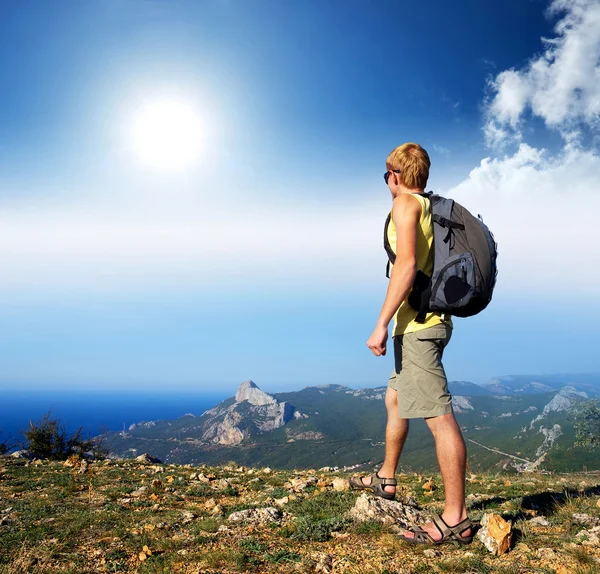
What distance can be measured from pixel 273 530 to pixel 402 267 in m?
3.23

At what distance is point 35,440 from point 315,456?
152 m

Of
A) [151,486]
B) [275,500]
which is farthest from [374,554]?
[151,486]

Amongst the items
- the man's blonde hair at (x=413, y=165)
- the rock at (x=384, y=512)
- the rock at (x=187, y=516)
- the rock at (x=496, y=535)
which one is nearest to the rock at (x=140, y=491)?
the rock at (x=187, y=516)

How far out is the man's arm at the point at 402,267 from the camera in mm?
3826

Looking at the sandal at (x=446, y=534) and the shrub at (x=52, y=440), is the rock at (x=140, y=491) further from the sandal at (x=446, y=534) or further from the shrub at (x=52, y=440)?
the shrub at (x=52, y=440)

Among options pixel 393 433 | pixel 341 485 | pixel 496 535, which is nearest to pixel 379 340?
pixel 393 433

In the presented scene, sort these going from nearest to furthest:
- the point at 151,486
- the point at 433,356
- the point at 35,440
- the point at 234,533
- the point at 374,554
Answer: the point at 374,554, the point at 433,356, the point at 234,533, the point at 151,486, the point at 35,440

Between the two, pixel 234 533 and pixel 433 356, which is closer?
pixel 433 356

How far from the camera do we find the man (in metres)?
3.74

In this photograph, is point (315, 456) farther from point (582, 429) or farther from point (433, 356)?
point (433, 356)

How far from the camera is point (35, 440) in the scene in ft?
58.3

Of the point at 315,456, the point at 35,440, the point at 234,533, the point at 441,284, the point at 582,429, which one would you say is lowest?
the point at 315,456

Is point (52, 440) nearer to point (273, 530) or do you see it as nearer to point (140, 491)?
point (140, 491)

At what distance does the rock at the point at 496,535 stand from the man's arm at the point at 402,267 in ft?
6.22
